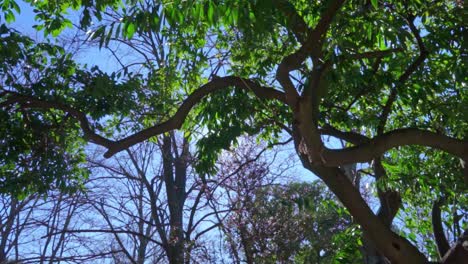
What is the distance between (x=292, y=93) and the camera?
5.80 metres

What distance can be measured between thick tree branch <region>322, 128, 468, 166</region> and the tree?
0.03 feet

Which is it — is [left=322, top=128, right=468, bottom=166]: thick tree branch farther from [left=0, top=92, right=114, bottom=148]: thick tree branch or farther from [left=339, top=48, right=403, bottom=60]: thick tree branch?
[left=0, top=92, right=114, bottom=148]: thick tree branch

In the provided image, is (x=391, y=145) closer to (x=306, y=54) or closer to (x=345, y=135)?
(x=306, y=54)

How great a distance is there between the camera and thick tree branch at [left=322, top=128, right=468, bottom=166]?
5.65 metres

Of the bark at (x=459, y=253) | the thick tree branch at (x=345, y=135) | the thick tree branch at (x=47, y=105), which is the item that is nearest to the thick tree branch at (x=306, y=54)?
the thick tree branch at (x=345, y=135)

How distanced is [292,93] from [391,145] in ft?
3.48

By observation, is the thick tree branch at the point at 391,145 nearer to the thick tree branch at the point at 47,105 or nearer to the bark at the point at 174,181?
the thick tree branch at the point at 47,105

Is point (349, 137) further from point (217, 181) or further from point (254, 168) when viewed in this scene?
point (217, 181)

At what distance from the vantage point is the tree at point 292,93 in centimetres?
564

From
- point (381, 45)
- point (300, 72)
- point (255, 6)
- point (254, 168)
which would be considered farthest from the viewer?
point (254, 168)

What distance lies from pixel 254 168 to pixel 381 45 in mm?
5386

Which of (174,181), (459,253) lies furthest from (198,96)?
(174,181)

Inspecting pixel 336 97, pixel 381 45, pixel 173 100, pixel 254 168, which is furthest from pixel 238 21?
pixel 254 168

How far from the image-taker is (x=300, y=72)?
753 centimetres
